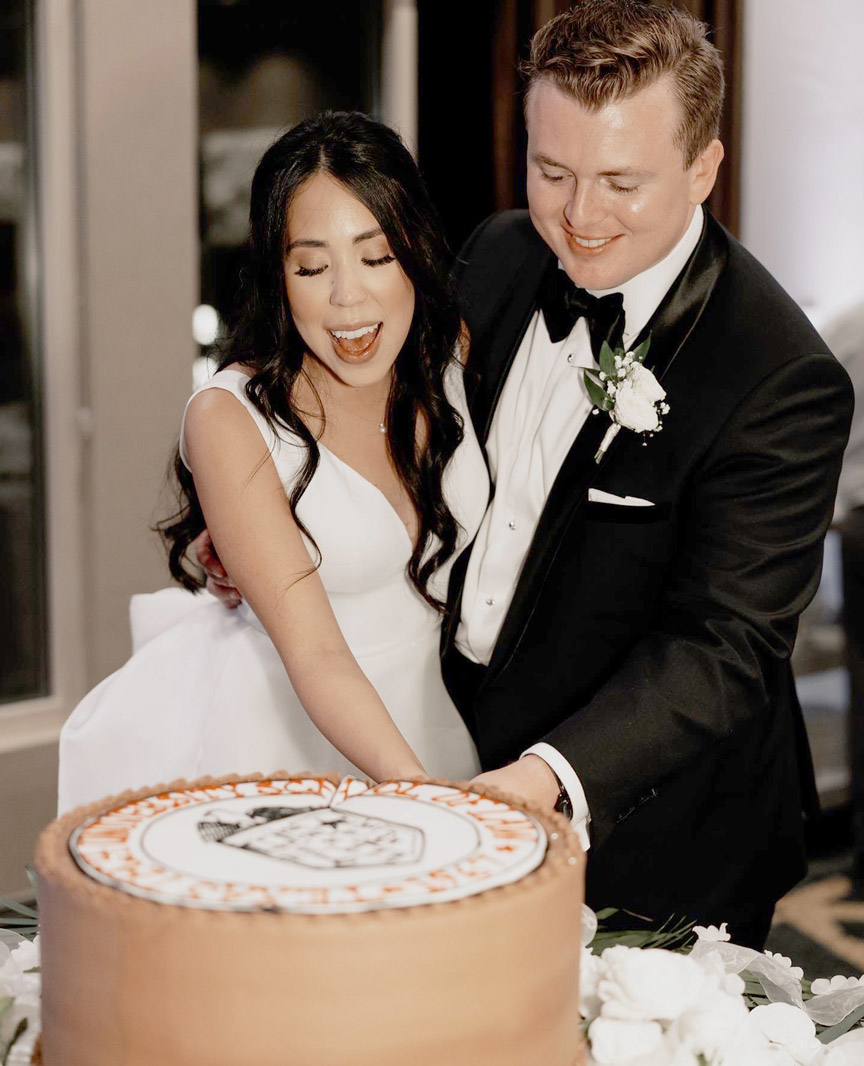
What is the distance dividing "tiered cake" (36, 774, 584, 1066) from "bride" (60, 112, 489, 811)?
702 mm

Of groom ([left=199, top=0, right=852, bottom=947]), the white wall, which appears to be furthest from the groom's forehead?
the white wall

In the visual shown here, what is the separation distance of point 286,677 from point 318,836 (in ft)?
3.84

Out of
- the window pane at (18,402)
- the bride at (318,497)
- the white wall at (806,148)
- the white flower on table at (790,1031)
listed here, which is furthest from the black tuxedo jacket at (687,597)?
the white wall at (806,148)

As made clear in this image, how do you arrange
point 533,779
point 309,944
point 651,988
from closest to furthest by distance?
point 309,944, point 651,988, point 533,779

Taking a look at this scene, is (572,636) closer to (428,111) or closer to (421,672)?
(421,672)

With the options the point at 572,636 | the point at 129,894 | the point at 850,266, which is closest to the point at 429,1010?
the point at 129,894

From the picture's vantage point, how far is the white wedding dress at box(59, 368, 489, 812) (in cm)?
202

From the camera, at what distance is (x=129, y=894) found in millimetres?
811

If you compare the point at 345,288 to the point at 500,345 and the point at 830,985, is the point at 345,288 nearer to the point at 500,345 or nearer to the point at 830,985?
the point at 500,345

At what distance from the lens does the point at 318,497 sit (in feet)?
6.65

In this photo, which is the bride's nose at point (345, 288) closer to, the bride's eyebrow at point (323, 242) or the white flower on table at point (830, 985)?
the bride's eyebrow at point (323, 242)

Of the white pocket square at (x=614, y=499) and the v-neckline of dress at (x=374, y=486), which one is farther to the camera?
the v-neckline of dress at (x=374, y=486)

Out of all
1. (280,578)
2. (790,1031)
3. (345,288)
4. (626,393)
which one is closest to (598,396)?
(626,393)

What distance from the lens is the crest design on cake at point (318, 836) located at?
0.87 m
